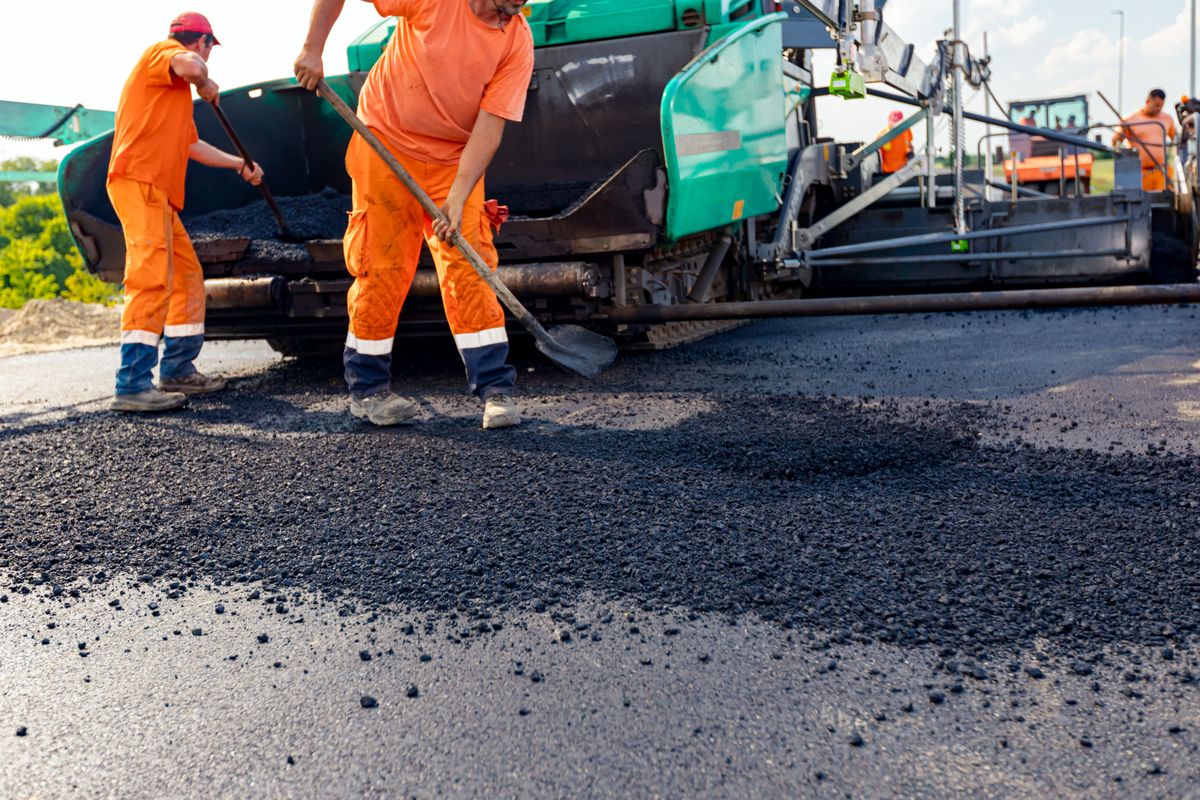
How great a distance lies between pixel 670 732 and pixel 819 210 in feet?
21.2

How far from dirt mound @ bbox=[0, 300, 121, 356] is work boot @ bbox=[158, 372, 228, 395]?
130 inches

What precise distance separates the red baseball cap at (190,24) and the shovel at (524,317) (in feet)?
3.00

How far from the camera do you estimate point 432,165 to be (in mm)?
3986

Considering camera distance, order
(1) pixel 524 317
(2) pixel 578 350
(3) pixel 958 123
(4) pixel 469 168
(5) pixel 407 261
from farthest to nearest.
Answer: (3) pixel 958 123 < (2) pixel 578 350 < (1) pixel 524 317 < (5) pixel 407 261 < (4) pixel 469 168

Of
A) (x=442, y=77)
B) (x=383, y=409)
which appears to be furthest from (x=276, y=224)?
(x=442, y=77)

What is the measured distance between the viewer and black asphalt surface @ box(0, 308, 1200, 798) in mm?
1618

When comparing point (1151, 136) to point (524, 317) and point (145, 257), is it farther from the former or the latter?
point (145, 257)

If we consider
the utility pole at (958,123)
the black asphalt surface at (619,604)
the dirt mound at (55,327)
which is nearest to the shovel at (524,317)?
the black asphalt surface at (619,604)

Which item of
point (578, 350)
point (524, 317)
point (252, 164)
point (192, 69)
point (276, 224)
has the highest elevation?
point (192, 69)

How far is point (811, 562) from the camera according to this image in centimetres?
239

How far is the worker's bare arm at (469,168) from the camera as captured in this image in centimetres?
376

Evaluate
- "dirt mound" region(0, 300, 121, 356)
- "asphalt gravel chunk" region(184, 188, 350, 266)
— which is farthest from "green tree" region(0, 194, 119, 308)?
"asphalt gravel chunk" region(184, 188, 350, 266)

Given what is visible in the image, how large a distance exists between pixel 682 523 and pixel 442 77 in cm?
196

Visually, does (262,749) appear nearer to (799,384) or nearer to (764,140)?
(799,384)
